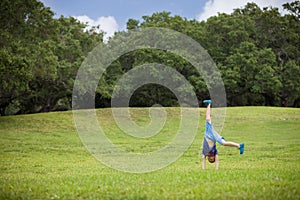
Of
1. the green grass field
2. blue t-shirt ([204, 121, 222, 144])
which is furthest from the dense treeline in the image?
blue t-shirt ([204, 121, 222, 144])

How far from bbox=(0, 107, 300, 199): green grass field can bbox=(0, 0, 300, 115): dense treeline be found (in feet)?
24.7

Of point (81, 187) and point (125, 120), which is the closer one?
point (81, 187)

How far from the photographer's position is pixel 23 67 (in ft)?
100

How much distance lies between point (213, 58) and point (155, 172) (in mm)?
43982

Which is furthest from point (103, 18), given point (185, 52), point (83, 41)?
point (185, 52)

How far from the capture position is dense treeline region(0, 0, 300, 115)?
44.5 m

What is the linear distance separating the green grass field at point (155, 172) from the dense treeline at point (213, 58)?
24.7 feet

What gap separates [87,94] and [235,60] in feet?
67.3

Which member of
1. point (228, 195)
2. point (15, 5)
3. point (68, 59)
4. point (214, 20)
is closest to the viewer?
point (228, 195)

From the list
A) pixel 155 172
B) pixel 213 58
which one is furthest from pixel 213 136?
pixel 213 58

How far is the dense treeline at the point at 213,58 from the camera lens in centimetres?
4450

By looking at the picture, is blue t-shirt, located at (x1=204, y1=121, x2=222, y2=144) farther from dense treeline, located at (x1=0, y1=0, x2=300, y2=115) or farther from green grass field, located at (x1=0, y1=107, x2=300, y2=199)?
dense treeline, located at (x1=0, y1=0, x2=300, y2=115)

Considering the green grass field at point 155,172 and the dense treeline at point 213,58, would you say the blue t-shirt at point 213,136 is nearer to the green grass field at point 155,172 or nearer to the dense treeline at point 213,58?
the green grass field at point 155,172

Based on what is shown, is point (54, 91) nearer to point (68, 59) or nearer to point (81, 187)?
point (68, 59)
